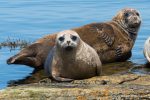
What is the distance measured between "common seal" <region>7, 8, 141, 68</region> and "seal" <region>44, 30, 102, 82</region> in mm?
1479

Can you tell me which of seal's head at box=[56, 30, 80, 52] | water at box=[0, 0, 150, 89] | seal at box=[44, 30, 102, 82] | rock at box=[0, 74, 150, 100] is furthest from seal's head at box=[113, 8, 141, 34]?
rock at box=[0, 74, 150, 100]

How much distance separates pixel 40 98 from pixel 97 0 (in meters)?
12.1

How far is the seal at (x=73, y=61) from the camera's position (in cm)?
984

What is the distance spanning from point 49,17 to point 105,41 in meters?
4.51

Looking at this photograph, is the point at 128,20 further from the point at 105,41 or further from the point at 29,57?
the point at 29,57

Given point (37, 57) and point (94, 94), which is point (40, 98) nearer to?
point (94, 94)

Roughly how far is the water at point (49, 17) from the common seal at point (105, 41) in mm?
207

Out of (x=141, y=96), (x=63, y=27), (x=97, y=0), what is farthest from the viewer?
(x=97, y=0)

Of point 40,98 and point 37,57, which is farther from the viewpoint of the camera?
point 37,57

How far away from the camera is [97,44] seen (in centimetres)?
1216

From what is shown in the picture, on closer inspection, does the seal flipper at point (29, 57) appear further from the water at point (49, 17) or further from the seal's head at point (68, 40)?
the seal's head at point (68, 40)

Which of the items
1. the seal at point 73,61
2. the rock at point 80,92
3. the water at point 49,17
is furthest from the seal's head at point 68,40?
the rock at point 80,92

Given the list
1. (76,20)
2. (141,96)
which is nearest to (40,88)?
(141,96)

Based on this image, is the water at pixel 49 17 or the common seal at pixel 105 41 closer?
the common seal at pixel 105 41
